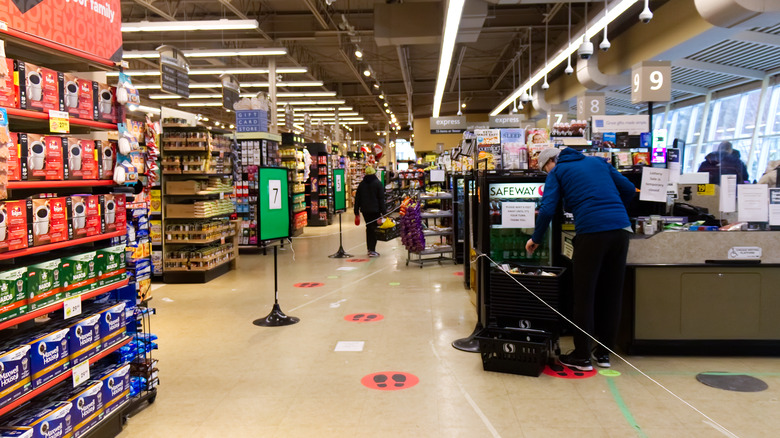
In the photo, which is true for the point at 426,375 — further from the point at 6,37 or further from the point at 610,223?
the point at 6,37

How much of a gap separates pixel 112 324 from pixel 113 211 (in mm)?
681

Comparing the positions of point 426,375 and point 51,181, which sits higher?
point 51,181

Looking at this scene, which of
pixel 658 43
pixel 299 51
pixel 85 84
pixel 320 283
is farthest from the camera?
pixel 299 51

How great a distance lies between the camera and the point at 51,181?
2.79 metres

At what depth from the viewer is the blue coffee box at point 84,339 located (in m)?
2.85

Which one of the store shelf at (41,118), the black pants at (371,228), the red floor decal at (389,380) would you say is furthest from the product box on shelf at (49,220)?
the black pants at (371,228)

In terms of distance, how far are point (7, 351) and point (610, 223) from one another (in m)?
3.77

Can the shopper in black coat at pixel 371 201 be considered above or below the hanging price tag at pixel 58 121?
below

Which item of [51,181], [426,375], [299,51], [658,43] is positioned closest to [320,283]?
[426,375]

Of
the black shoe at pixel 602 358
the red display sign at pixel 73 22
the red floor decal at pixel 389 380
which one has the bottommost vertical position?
the red floor decal at pixel 389 380

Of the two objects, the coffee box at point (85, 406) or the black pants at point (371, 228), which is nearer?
the coffee box at point (85, 406)

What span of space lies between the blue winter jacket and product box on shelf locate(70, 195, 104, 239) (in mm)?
3028

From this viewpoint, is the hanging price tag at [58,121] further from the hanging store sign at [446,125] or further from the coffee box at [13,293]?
the hanging store sign at [446,125]

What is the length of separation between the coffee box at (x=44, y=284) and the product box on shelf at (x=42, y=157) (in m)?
0.44
